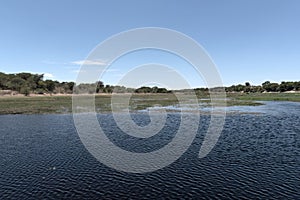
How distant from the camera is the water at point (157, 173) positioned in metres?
17.8

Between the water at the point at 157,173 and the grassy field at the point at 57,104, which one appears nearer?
the water at the point at 157,173

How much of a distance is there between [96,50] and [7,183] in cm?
2602

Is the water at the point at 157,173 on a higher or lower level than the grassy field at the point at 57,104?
lower

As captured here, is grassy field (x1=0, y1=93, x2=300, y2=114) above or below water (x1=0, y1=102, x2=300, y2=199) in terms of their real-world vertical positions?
above

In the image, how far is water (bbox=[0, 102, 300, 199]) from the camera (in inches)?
699

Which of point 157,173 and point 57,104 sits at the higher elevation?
point 57,104

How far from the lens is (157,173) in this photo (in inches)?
866

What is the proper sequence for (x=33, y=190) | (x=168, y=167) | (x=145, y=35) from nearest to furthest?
1. (x=33, y=190)
2. (x=168, y=167)
3. (x=145, y=35)

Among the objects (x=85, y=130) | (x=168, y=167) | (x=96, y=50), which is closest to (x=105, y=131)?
(x=85, y=130)

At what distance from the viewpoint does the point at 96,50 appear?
132ft

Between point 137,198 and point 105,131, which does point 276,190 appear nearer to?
point 137,198

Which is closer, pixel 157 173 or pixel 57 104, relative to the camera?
pixel 157 173

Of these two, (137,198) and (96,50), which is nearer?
(137,198)

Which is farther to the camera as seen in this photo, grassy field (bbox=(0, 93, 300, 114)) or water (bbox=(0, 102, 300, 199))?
grassy field (bbox=(0, 93, 300, 114))
